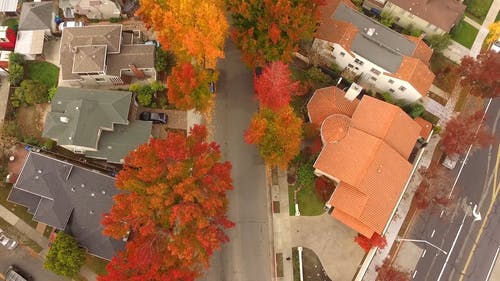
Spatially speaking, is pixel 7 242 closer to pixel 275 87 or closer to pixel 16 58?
pixel 16 58

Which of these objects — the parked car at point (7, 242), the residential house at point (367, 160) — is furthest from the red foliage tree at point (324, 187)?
the parked car at point (7, 242)

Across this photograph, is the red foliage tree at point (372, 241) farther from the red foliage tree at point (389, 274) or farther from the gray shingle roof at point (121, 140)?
the gray shingle roof at point (121, 140)

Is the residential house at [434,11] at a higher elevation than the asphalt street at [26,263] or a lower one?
higher

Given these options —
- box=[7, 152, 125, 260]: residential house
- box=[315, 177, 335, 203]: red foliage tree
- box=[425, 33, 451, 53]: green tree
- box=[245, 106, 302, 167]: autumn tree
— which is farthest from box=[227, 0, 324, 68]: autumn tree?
box=[7, 152, 125, 260]: residential house

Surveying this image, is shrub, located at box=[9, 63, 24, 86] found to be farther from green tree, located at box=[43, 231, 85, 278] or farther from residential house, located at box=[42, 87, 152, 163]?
green tree, located at box=[43, 231, 85, 278]

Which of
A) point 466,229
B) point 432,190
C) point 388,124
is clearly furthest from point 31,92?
point 466,229

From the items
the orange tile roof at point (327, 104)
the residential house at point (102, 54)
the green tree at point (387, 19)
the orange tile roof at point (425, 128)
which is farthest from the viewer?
the green tree at point (387, 19)
